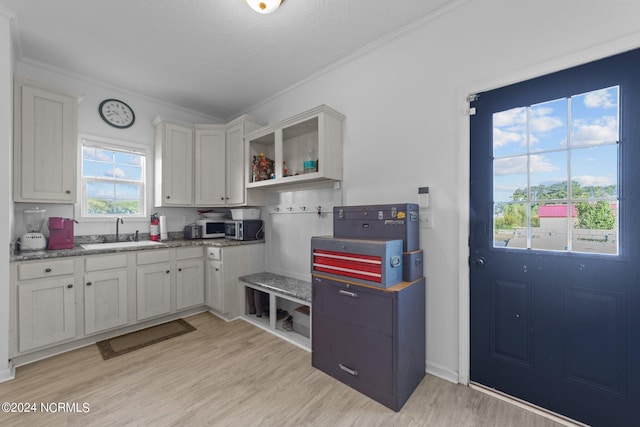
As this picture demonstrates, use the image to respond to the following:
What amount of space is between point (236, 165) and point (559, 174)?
3.18 m

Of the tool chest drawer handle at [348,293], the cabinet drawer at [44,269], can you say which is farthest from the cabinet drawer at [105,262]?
the tool chest drawer handle at [348,293]

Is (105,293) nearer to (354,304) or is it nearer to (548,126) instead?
(354,304)

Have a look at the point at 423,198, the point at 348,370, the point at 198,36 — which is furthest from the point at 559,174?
the point at 198,36

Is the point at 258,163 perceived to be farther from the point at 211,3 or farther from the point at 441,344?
the point at 441,344

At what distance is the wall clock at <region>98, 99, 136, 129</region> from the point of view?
10.3ft

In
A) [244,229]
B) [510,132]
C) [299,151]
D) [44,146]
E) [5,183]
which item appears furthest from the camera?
[244,229]

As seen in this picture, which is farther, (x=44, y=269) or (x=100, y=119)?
(x=100, y=119)

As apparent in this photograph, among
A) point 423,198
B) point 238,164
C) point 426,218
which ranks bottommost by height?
point 426,218

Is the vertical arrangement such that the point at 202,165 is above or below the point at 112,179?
above

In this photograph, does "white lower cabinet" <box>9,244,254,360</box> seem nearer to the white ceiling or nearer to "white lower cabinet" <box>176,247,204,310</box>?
"white lower cabinet" <box>176,247,204,310</box>

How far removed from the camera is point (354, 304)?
6.26ft

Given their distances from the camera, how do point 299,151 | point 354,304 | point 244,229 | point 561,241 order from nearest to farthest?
point 561,241, point 354,304, point 299,151, point 244,229

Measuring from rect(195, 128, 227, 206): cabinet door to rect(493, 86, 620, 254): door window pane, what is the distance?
311cm

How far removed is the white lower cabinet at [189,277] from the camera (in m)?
3.16
